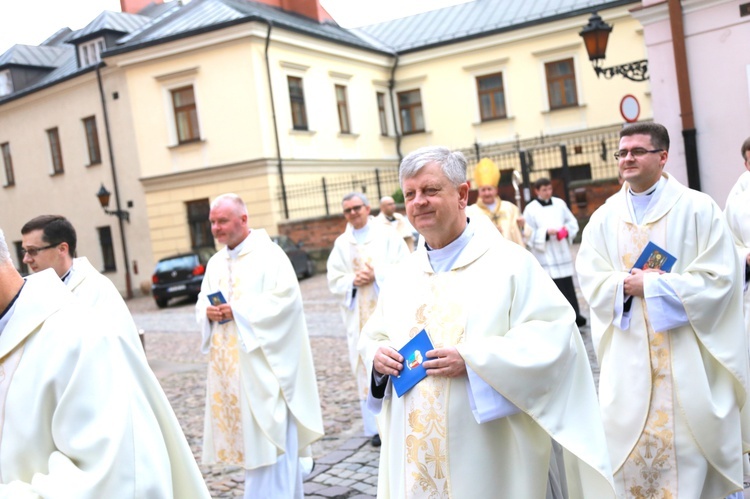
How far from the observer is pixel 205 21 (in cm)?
2362

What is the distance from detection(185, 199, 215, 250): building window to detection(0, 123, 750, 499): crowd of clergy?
19.0 meters

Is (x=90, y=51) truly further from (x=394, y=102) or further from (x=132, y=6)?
(x=394, y=102)

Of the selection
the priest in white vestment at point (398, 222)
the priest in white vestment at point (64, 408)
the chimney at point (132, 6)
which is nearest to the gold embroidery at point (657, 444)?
the priest in white vestment at point (64, 408)

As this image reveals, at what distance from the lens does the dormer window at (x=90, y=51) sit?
2634 centimetres

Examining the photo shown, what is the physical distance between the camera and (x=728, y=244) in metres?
4.12

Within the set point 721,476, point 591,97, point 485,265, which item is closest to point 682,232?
point 721,476

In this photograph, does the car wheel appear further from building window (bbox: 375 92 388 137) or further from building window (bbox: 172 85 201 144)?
building window (bbox: 375 92 388 137)

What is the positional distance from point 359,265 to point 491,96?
74.4 ft

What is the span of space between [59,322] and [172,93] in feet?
75.8

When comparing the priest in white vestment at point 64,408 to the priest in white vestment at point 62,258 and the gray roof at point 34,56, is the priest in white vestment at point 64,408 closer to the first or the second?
the priest in white vestment at point 62,258

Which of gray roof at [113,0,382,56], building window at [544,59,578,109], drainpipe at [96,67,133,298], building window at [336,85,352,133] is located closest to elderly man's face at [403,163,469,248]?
gray roof at [113,0,382,56]

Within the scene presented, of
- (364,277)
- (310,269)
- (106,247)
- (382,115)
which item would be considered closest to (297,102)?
(382,115)

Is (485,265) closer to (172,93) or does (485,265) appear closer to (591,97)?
(172,93)

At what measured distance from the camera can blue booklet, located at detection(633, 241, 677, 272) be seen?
4098 millimetres
